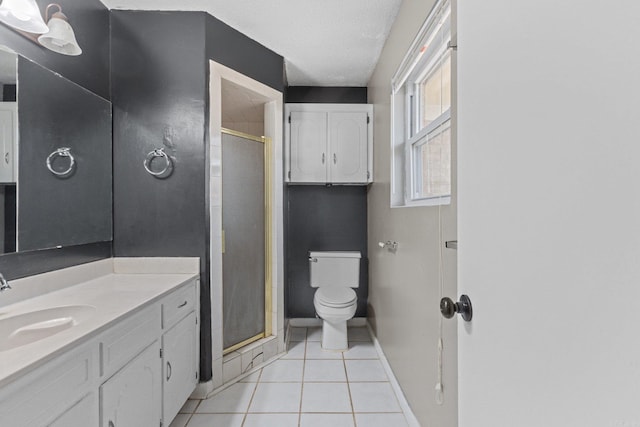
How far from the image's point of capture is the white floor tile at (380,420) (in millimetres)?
1830

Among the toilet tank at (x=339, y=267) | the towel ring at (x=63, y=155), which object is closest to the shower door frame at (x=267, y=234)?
the toilet tank at (x=339, y=267)

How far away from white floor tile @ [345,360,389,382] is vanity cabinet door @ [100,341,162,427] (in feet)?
4.30

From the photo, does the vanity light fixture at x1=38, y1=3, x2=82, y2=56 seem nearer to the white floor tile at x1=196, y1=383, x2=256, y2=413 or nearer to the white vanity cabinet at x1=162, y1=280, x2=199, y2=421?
the white vanity cabinet at x1=162, y1=280, x2=199, y2=421

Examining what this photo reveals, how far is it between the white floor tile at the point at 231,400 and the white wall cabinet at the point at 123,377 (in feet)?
0.57

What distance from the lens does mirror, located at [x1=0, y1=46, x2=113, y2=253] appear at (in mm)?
1452

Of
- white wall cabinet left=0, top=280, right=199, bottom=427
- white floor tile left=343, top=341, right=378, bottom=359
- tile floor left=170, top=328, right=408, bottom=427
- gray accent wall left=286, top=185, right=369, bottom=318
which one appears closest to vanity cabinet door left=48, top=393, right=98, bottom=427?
white wall cabinet left=0, top=280, right=199, bottom=427

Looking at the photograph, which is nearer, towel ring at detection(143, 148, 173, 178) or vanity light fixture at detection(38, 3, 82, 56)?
vanity light fixture at detection(38, 3, 82, 56)

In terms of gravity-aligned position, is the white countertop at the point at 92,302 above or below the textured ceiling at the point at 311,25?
below

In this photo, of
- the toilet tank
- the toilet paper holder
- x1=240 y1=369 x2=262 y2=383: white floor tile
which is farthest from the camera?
the toilet tank

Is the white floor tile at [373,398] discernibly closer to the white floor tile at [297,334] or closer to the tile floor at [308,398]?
the tile floor at [308,398]
